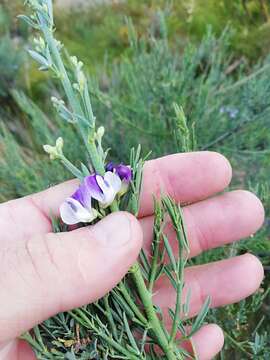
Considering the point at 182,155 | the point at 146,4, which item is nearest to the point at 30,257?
the point at 182,155

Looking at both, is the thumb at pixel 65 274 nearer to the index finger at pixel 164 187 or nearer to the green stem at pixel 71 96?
the green stem at pixel 71 96

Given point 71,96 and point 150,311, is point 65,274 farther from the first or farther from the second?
point 71,96

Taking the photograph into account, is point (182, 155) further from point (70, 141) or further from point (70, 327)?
point (70, 141)

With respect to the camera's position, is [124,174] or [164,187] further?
[164,187]

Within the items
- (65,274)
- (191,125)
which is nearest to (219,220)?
(191,125)

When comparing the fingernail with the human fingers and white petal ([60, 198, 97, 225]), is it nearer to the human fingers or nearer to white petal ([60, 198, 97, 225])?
white petal ([60, 198, 97, 225])
